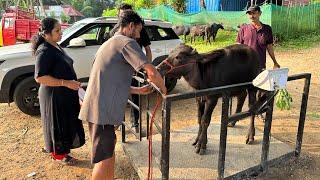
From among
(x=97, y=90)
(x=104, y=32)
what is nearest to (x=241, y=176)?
(x=97, y=90)

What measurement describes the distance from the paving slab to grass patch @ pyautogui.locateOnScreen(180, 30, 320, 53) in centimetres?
1054

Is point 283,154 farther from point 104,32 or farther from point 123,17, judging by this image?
point 104,32

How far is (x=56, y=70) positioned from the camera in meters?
4.23

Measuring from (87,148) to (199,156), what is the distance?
5.85 ft

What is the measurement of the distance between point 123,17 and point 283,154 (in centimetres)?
305

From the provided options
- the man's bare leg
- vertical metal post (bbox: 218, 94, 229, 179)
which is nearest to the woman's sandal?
the man's bare leg

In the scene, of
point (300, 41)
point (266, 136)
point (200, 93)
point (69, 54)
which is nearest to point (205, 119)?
point (266, 136)

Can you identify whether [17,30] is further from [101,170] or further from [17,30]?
[101,170]

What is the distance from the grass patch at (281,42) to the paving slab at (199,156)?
1054 centimetres

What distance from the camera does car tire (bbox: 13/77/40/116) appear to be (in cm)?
657

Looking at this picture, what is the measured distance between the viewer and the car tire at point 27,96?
657 centimetres

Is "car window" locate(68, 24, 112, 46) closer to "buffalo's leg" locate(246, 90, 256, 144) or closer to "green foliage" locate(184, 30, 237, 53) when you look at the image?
"buffalo's leg" locate(246, 90, 256, 144)

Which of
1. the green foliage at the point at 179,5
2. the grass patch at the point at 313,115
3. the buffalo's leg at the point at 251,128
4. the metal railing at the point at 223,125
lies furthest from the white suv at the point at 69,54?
the green foliage at the point at 179,5

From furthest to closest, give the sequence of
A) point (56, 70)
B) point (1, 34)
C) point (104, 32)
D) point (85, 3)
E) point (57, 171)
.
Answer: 1. point (85, 3)
2. point (1, 34)
3. point (104, 32)
4. point (57, 171)
5. point (56, 70)
